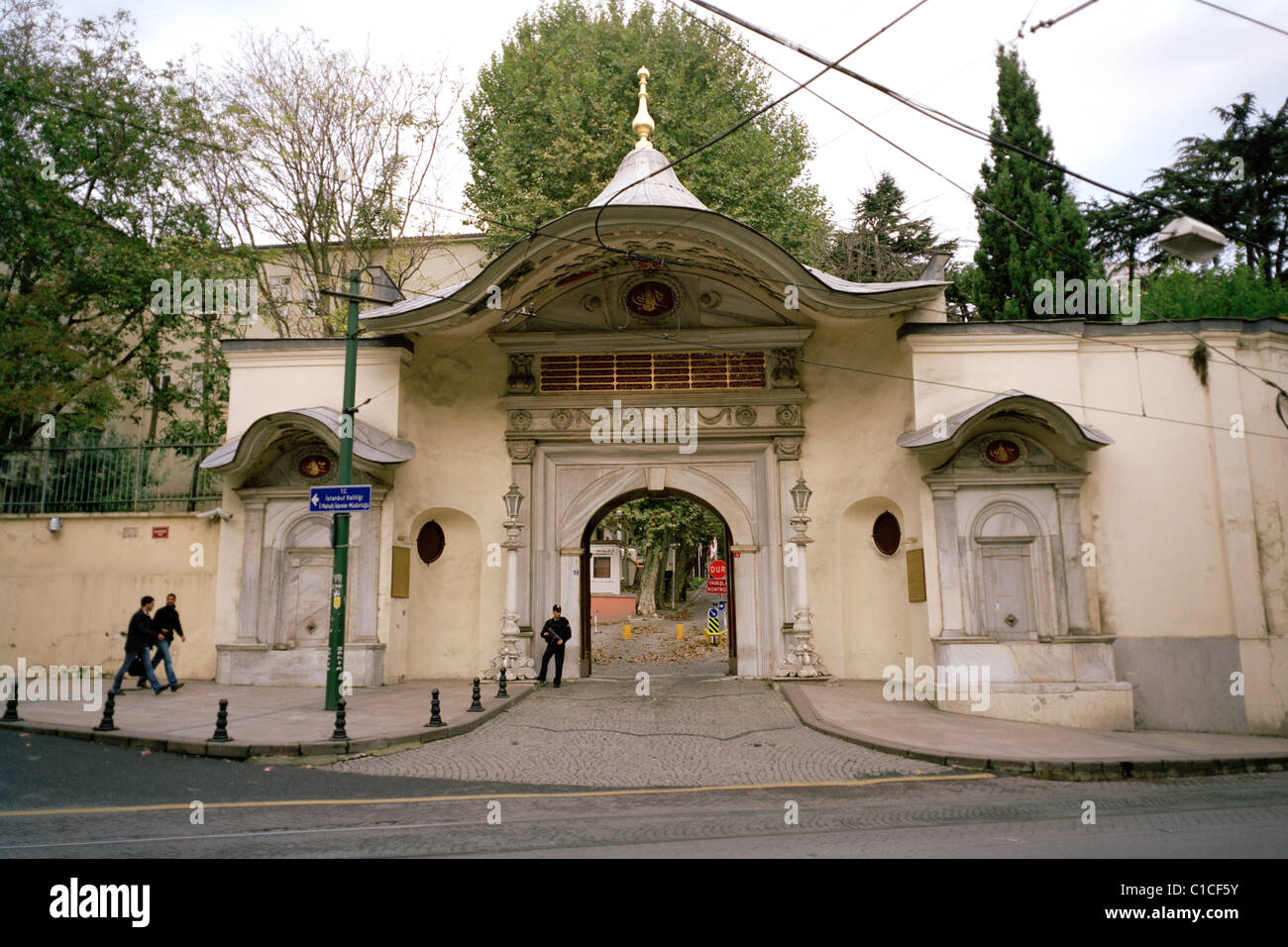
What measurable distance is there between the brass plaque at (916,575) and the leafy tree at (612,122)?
10618 mm

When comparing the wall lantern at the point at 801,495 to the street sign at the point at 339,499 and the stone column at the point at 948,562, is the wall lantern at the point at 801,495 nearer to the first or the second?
the stone column at the point at 948,562

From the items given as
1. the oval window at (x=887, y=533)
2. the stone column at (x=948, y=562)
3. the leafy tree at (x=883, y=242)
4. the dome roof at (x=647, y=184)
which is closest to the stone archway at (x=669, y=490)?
the oval window at (x=887, y=533)

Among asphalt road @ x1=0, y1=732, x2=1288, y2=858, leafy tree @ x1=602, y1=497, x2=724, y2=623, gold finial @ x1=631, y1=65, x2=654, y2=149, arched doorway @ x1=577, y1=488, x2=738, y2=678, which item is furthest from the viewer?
leafy tree @ x1=602, y1=497, x2=724, y2=623

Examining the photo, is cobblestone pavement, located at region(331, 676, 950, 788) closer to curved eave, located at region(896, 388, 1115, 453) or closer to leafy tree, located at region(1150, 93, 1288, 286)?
curved eave, located at region(896, 388, 1115, 453)

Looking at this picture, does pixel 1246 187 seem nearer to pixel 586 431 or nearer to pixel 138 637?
pixel 586 431

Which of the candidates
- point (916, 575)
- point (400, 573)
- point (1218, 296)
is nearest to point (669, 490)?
point (916, 575)

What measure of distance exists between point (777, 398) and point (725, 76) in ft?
46.4

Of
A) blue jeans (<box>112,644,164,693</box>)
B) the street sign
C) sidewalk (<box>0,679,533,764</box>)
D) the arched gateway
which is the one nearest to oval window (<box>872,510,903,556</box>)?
the arched gateway

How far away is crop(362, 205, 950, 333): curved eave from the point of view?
13.9 metres

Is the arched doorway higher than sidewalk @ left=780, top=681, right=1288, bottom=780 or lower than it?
higher

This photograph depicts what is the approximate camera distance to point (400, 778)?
8.71 m

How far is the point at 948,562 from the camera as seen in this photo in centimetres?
1370

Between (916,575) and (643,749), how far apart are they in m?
6.55

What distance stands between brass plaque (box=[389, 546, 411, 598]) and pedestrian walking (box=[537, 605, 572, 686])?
259 cm
